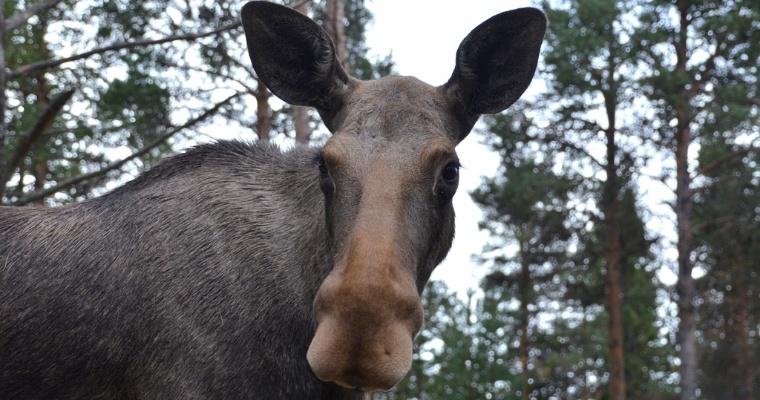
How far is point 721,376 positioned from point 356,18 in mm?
24886

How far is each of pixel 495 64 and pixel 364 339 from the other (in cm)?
217

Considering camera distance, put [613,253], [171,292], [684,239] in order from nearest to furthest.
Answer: [171,292] → [684,239] → [613,253]

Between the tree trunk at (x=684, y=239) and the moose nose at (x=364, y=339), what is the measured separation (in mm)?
19304

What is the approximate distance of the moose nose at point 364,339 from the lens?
9.72 ft

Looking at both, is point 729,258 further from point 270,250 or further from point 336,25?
point 270,250

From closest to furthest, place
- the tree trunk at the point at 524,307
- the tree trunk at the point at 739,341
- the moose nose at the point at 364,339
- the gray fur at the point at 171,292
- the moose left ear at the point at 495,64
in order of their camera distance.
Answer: the moose nose at the point at 364,339, the gray fur at the point at 171,292, the moose left ear at the point at 495,64, the tree trunk at the point at 739,341, the tree trunk at the point at 524,307

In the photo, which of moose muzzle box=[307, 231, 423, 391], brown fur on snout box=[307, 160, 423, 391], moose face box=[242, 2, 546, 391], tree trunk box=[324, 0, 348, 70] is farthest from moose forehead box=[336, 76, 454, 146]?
tree trunk box=[324, 0, 348, 70]

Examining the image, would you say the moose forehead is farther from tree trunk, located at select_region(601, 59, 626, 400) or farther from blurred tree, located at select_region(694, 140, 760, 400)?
tree trunk, located at select_region(601, 59, 626, 400)

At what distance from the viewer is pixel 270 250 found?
4074mm

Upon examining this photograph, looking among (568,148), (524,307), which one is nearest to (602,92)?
(568,148)

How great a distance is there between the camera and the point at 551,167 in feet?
75.5

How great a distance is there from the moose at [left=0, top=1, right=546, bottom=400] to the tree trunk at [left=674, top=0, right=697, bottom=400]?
18.2 metres

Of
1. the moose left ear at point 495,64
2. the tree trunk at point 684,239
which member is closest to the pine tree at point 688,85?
the tree trunk at point 684,239

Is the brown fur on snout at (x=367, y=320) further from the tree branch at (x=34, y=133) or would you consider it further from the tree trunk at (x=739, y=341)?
the tree trunk at (x=739, y=341)
